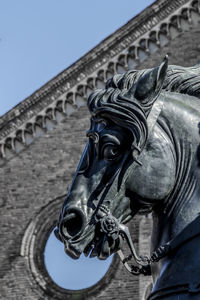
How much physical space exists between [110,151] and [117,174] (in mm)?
52

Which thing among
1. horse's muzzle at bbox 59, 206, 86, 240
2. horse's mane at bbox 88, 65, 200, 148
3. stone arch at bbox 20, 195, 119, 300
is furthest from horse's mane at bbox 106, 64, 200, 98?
stone arch at bbox 20, 195, 119, 300

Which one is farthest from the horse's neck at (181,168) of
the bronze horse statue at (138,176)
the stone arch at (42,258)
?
the stone arch at (42,258)

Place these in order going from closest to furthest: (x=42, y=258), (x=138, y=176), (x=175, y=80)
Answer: (x=138, y=176) < (x=175, y=80) < (x=42, y=258)

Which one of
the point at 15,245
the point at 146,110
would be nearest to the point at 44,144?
the point at 15,245

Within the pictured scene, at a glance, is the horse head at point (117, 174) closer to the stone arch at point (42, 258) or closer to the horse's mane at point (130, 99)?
the horse's mane at point (130, 99)

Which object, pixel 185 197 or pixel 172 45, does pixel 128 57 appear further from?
pixel 185 197

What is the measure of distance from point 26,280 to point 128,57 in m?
3.84

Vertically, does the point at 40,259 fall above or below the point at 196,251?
above

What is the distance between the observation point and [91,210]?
1.84 meters

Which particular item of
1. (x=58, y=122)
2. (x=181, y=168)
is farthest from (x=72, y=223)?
(x=58, y=122)

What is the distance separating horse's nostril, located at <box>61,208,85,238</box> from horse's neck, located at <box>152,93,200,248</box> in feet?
0.56

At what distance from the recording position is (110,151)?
1.85 m

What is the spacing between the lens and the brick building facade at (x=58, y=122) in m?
12.6

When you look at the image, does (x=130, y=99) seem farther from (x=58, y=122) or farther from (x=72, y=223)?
(x=58, y=122)
